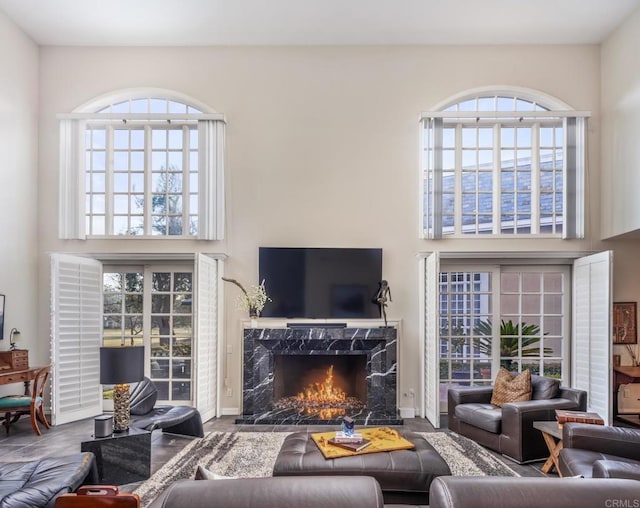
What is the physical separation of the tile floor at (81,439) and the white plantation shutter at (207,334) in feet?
0.98

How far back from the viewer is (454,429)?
5406mm

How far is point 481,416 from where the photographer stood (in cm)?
488

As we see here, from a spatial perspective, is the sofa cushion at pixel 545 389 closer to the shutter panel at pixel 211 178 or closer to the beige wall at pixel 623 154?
the beige wall at pixel 623 154

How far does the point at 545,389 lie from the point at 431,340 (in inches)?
58.1

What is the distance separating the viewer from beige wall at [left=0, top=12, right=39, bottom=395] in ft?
19.5

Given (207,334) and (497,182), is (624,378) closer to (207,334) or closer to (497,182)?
(497,182)

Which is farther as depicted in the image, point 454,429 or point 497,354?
point 497,354

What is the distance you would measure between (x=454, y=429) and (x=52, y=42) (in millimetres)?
7525

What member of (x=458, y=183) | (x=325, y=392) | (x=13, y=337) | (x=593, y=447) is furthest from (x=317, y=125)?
(x=593, y=447)

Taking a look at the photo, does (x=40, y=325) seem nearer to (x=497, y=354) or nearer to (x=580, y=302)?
(x=497, y=354)

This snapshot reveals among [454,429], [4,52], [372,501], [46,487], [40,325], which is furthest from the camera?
[40,325]

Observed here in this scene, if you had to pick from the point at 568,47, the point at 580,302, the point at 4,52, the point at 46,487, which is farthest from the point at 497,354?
the point at 4,52

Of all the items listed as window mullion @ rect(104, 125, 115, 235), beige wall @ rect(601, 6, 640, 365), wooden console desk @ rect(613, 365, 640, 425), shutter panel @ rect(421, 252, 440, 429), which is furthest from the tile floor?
beige wall @ rect(601, 6, 640, 365)

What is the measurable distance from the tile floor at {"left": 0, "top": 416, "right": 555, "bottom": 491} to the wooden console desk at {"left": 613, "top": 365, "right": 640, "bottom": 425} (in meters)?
2.24
